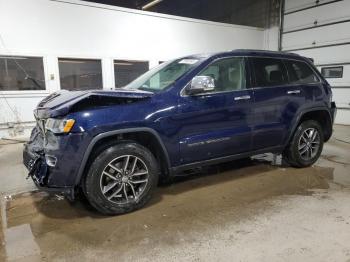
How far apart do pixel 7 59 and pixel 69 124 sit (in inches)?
223

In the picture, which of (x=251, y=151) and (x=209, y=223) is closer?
(x=209, y=223)

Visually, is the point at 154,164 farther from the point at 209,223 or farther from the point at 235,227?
the point at 235,227

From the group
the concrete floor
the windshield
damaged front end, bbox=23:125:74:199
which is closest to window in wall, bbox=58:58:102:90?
the concrete floor

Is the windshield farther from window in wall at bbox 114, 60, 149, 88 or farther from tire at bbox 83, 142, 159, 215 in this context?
window in wall at bbox 114, 60, 149, 88

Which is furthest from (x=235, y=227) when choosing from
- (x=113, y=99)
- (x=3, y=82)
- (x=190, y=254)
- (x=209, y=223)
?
(x=3, y=82)

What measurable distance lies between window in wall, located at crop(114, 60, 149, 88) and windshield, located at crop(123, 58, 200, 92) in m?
4.94

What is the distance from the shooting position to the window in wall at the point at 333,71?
9.08m

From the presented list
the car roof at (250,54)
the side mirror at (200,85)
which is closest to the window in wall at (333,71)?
the car roof at (250,54)

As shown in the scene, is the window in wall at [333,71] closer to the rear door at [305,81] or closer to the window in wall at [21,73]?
the rear door at [305,81]

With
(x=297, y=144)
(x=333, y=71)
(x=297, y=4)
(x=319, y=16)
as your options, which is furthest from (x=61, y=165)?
(x=297, y=4)

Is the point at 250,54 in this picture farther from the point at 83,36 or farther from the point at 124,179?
the point at 83,36

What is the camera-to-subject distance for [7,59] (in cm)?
693

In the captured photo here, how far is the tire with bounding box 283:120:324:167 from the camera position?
4.09 m

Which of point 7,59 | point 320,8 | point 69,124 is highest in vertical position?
point 320,8
